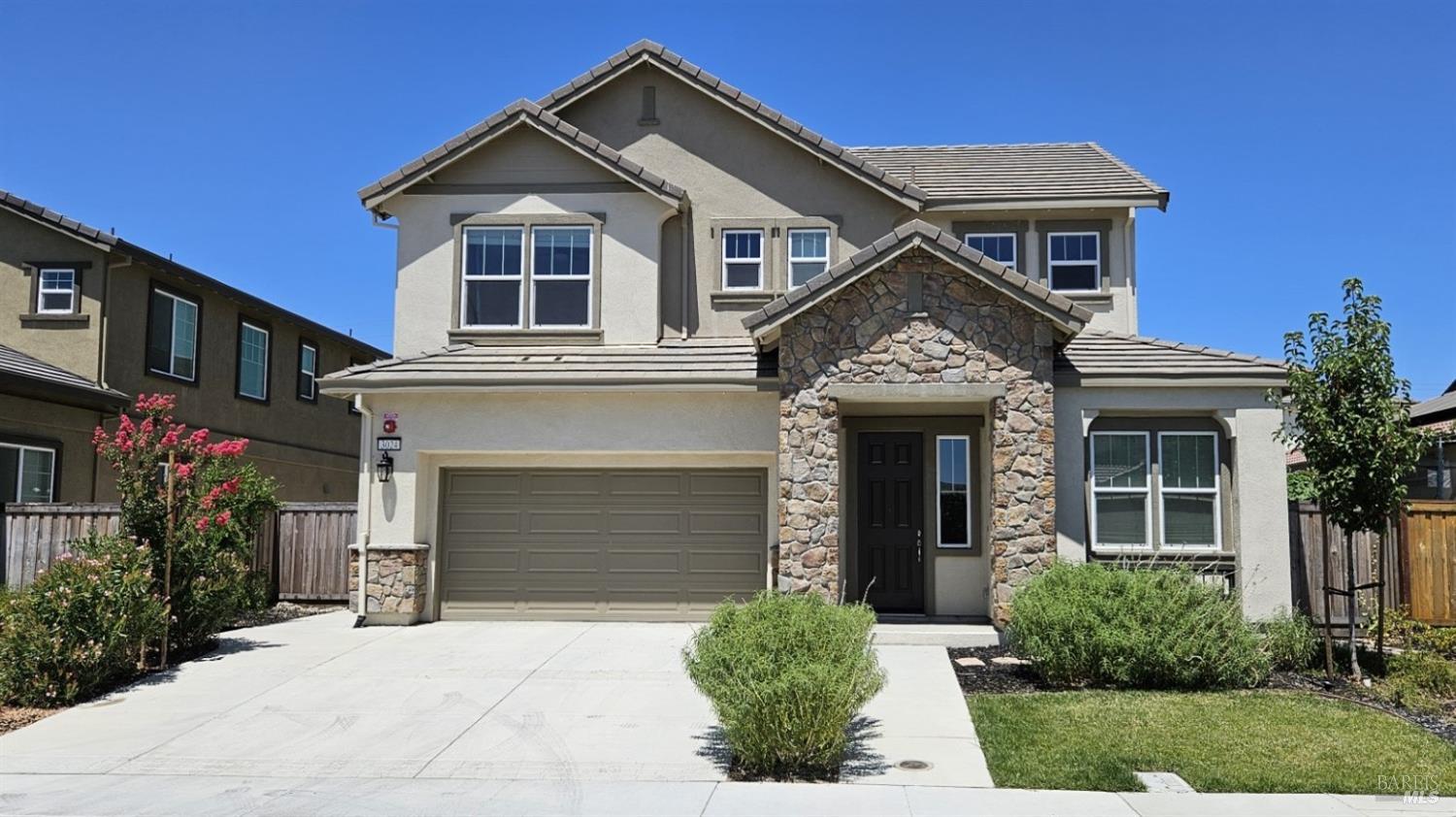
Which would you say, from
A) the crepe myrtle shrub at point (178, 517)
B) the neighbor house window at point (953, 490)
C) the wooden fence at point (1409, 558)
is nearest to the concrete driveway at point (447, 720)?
the crepe myrtle shrub at point (178, 517)

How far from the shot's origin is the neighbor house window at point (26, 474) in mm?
17594

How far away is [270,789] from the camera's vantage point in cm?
800

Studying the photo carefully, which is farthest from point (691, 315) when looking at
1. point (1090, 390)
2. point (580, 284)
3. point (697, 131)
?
point (1090, 390)

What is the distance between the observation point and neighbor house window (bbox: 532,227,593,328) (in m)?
16.8

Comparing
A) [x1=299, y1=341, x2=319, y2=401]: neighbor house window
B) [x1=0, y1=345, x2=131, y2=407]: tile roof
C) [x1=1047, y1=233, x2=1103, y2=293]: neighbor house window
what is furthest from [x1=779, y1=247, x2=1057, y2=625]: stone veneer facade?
[x1=299, y1=341, x2=319, y2=401]: neighbor house window

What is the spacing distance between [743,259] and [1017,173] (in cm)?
512

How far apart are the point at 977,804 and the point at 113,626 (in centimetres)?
868

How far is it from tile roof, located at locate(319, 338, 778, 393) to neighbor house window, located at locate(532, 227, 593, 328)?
82 centimetres

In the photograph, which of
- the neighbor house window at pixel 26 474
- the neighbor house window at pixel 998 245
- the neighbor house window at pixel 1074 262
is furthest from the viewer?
the neighbor house window at pixel 998 245

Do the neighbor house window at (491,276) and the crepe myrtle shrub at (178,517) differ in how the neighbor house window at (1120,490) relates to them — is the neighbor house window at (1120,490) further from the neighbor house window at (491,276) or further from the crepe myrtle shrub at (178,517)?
the crepe myrtle shrub at (178,517)

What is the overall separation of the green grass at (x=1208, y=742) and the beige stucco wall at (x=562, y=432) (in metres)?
5.61

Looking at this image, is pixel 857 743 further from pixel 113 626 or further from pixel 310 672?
pixel 113 626

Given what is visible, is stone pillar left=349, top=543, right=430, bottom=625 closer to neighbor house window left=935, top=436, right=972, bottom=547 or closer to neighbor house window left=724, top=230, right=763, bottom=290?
neighbor house window left=724, top=230, right=763, bottom=290

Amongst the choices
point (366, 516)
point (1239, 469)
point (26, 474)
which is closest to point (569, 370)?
point (366, 516)
